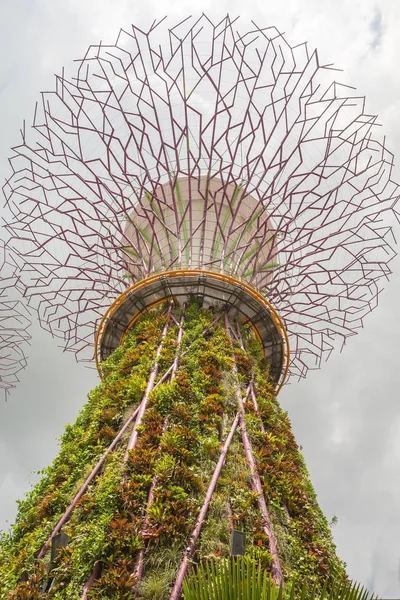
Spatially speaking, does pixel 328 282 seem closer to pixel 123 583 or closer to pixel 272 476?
pixel 272 476

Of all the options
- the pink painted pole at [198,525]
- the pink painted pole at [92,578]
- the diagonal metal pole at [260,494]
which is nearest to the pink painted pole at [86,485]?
the pink painted pole at [92,578]

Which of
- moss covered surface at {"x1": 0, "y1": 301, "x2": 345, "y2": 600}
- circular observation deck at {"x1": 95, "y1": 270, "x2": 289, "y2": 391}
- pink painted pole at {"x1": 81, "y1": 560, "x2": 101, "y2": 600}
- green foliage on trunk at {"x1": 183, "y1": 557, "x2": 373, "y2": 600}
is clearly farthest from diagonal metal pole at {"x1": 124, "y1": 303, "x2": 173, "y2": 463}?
green foliage on trunk at {"x1": 183, "y1": 557, "x2": 373, "y2": 600}

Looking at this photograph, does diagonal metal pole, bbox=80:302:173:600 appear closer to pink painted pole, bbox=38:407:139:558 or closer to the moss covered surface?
the moss covered surface

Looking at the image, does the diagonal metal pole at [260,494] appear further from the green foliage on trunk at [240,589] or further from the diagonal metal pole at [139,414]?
the green foliage on trunk at [240,589]

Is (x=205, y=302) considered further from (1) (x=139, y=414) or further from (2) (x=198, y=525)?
(2) (x=198, y=525)

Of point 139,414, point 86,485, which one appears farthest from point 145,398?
point 86,485

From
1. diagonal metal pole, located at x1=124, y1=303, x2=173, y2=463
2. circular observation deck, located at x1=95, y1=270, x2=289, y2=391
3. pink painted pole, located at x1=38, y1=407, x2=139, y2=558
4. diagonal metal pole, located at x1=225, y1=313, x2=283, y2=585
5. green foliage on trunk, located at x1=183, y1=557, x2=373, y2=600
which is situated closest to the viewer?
green foliage on trunk, located at x1=183, y1=557, x2=373, y2=600

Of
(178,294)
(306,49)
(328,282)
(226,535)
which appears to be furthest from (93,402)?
(306,49)
